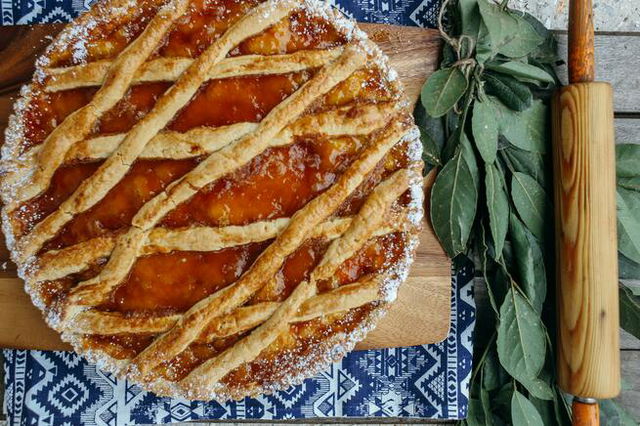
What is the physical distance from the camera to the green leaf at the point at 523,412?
137cm

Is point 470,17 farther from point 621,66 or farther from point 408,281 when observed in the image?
point 408,281

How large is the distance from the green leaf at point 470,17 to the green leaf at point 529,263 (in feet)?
1.46

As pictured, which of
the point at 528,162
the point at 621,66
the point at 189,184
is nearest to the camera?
the point at 189,184

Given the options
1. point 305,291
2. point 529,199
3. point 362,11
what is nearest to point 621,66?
point 529,199

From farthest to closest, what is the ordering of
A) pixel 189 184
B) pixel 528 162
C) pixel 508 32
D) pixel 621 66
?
pixel 621 66 → pixel 528 162 → pixel 508 32 → pixel 189 184

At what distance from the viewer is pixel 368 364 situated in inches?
57.2

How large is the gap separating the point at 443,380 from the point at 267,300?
0.55 metres

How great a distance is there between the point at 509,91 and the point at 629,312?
2.04 feet

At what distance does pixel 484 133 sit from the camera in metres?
1.32

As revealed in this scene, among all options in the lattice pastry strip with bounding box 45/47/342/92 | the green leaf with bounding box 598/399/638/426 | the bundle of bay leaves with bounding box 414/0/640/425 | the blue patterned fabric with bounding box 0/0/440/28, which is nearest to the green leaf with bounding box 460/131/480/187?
the bundle of bay leaves with bounding box 414/0/640/425

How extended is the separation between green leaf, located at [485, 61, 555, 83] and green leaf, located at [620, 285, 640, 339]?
558 mm

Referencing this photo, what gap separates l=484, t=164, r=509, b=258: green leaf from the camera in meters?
1.34

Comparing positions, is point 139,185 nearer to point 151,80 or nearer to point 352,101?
point 151,80

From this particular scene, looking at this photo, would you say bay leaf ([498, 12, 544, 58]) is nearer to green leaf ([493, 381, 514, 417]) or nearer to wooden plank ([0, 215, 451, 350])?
wooden plank ([0, 215, 451, 350])
